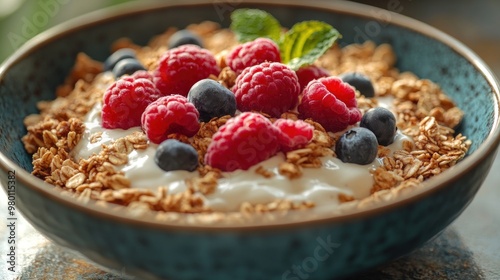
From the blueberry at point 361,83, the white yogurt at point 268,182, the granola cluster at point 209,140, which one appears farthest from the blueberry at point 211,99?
the blueberry at point 361,83

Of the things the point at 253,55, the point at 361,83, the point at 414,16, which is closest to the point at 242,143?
the point at 253,55

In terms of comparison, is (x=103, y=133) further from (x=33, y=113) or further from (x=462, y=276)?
(x=462, y=276)

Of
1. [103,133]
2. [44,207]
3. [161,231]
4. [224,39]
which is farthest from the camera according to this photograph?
[224,39]

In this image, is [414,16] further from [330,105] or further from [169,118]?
[169,118]

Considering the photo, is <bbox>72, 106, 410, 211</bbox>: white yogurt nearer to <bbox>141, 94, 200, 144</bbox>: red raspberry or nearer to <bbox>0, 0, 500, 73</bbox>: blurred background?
<bbox>141, 94, 200, 144</bbox>: red raspberry

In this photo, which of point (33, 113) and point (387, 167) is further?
point (33, 113)

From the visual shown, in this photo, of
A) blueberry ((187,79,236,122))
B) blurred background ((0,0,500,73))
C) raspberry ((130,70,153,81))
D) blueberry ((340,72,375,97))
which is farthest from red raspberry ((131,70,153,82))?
blurred background ((0,0,500,73))

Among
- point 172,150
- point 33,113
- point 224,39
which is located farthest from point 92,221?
point 224,39
